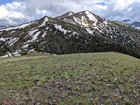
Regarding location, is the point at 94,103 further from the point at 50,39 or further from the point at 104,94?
the point at 50,39

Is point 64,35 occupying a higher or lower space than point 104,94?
higher

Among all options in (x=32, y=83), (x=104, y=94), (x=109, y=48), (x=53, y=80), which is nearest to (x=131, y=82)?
(x=104, y=94)

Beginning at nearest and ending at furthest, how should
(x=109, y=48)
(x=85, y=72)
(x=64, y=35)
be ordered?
1. (x=85, y=72)
2. (x=109, y=48)
3. (x=64, y=35)

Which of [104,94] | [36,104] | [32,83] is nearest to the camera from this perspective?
[36,104]

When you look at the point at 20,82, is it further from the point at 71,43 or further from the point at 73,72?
the point at 71,43

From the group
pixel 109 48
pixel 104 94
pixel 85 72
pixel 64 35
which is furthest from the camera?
pixel 64 35

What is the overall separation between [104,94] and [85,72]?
926 centimetres

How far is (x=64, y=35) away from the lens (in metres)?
198

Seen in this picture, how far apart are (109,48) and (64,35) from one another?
116 ft

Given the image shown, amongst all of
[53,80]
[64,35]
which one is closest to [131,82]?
[53,80]

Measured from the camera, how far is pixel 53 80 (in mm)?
30172

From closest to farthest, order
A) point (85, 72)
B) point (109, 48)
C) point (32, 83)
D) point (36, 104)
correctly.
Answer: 1. point (36, 104)
2. point (32, 83)
3. point (85, 72)
4. point (109, 48)

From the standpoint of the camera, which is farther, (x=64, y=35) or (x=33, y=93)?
(x=64, y=35)

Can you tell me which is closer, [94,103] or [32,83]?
[94,103]
